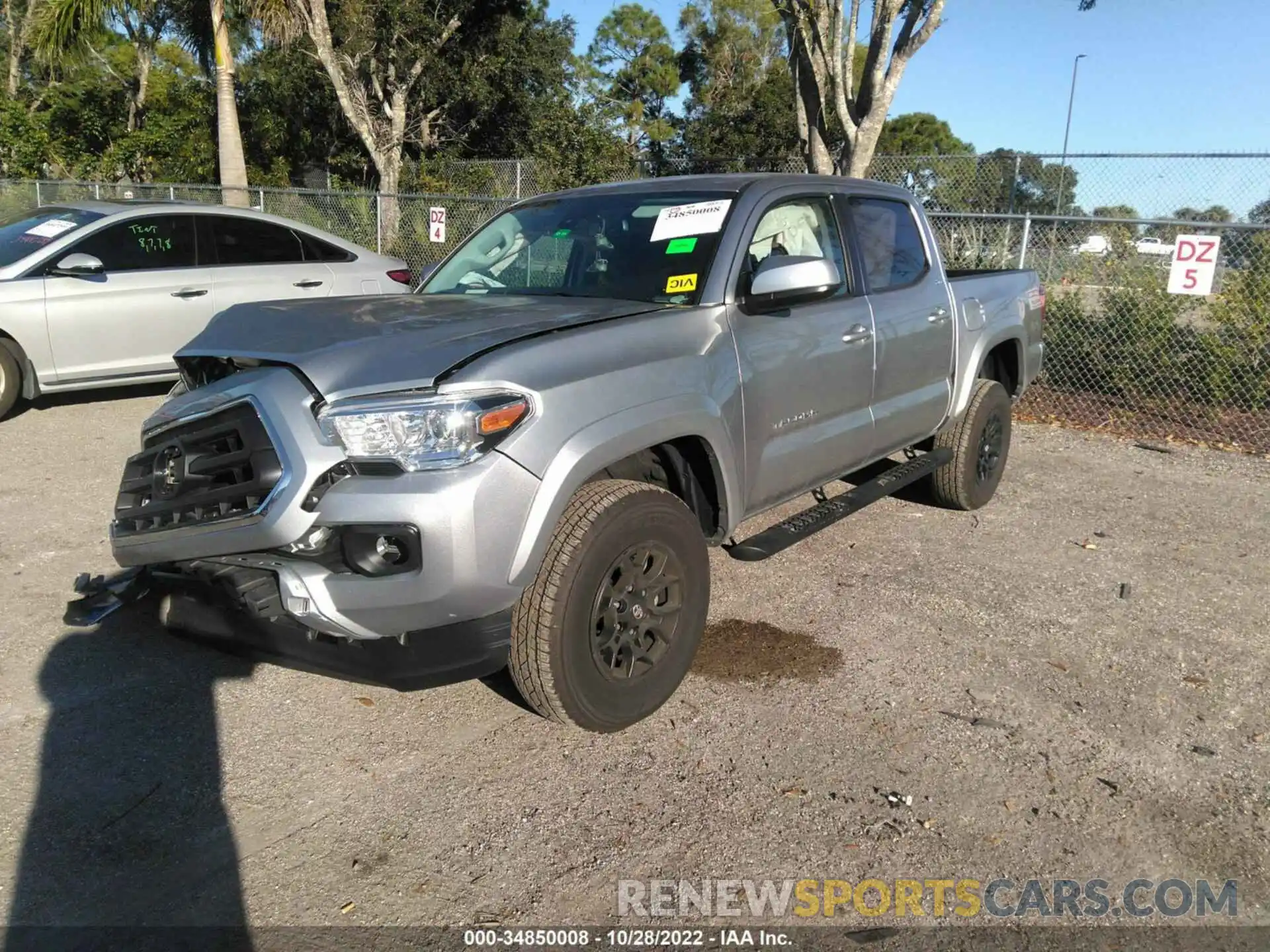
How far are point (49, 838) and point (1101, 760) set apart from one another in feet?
10.8

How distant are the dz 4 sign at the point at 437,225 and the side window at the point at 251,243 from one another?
4.37m

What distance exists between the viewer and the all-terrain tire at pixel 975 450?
573 centimetres

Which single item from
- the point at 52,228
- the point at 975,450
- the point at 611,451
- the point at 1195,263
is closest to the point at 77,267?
the point at 52,228

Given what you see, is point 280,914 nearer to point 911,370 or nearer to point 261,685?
point 261,685

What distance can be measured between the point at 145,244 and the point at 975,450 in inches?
251

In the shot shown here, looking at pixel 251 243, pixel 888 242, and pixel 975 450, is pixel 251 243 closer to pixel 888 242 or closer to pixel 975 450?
pixel 888 242

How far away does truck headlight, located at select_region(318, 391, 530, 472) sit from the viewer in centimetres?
282

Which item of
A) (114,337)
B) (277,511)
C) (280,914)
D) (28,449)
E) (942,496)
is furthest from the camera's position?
(114,337)

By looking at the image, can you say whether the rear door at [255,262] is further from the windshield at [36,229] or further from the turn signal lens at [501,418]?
the turn signal lens at [501,418]

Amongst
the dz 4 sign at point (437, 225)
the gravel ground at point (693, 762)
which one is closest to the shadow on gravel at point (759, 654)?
the gravel ground at point (693, 762)

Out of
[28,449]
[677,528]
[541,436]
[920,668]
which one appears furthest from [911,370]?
[28,449]

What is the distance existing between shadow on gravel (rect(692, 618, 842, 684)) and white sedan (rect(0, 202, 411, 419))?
5.57 meters

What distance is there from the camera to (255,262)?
836 centimetres

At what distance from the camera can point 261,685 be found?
3.77 metres
